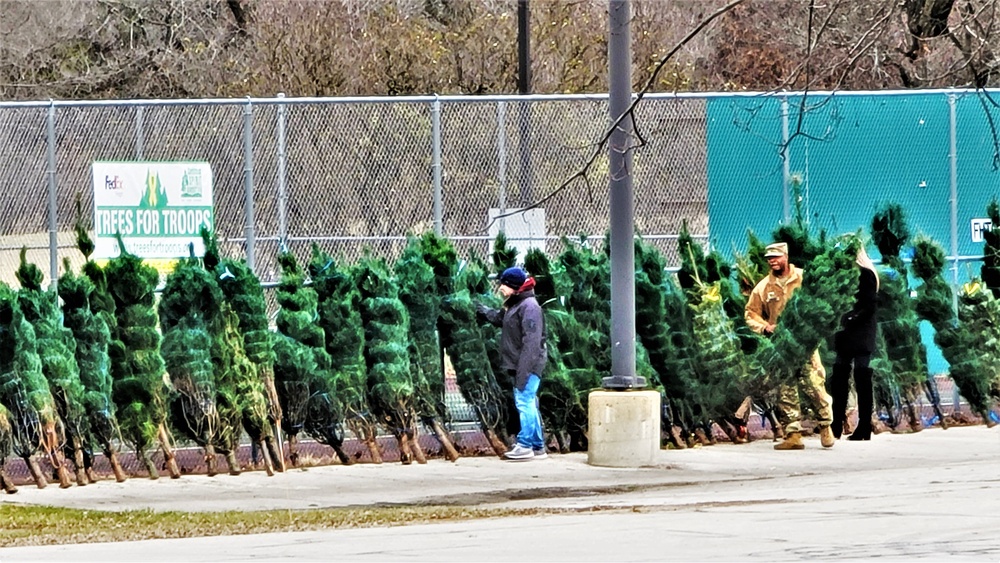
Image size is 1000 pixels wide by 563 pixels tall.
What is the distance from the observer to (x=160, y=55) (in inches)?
1259

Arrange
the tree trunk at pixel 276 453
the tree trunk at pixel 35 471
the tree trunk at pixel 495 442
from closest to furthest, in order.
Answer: the tree trunk at pixel 35 471 → the tree trunk at pixel 276 453 → the tree trunk at pixel 495 442

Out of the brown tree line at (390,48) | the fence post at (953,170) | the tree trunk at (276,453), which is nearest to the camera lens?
the tree trunk at (276,453)

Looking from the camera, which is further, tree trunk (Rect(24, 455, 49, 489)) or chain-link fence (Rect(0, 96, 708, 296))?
chain-link fence (Rect(0, 96, 708, 296))

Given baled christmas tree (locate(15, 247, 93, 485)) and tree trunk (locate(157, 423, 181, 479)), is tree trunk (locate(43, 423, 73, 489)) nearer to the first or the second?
baled christmas tree (locate(15, 247, 93, 485))

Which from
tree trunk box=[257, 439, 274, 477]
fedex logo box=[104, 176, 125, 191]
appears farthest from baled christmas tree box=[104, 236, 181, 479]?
fedex logo box=[104, 176, 125, 191]

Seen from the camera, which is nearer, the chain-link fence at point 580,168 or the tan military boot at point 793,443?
the tan military boot at point 793,443

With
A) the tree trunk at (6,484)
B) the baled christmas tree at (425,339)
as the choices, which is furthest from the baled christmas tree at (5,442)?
the baled christmas tree at (425,339)

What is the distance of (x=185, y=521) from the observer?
35.6ft

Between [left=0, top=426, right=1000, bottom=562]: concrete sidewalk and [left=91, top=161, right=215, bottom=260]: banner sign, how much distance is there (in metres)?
3.06

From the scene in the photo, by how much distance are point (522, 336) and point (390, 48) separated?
1454 centimetres

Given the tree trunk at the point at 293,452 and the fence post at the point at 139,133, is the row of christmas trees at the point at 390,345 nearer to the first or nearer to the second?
the tree trunk at the point at 293,452

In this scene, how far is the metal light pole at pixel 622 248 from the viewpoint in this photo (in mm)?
13617

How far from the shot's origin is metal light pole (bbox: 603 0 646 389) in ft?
44.7

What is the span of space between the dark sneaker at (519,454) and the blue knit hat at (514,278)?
1.29 metres
